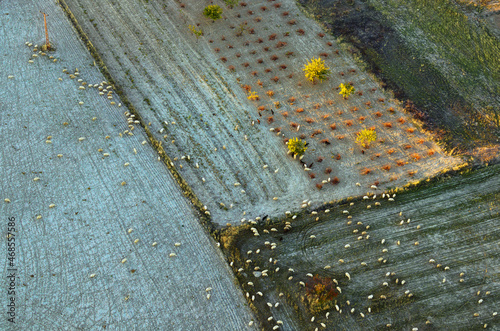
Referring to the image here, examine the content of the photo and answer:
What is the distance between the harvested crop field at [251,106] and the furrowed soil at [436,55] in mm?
1102

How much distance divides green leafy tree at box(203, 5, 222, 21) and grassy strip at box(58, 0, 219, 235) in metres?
6.66

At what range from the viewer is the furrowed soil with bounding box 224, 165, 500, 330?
17281 mm

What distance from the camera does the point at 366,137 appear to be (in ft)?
73.9

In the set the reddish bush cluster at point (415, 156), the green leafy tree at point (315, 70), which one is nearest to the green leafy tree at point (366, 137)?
the reddish bush cluster at point (415, 156)

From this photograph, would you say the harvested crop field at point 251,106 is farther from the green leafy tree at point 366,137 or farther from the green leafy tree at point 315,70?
the green leafy tree at point 315,70

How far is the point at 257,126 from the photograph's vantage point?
23.6 metres

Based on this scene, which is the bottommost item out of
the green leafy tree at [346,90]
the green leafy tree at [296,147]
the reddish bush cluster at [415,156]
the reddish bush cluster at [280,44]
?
the reddish bush cluster at [415,156]

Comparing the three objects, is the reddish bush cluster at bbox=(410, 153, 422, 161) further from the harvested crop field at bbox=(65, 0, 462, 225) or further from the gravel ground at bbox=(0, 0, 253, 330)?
the gravel ground at bbox=(0, 0, 253, 330)

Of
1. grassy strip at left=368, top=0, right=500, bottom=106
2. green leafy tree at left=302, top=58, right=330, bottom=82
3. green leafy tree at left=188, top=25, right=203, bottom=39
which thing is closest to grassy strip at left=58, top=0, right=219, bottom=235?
green leafy tree at left=188, top=25, right=203, bottom=39

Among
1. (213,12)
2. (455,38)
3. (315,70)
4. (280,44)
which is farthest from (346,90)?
(213,12)

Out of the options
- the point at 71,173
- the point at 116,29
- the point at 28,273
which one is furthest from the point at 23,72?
the point at 28,273

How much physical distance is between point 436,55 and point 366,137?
8.65m

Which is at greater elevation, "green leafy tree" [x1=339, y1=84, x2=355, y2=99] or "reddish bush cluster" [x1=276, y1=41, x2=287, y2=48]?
"reddish bush cluster" [x1=276, y1=41, x2=287, y2=48]

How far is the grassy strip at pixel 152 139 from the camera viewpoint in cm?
1967
